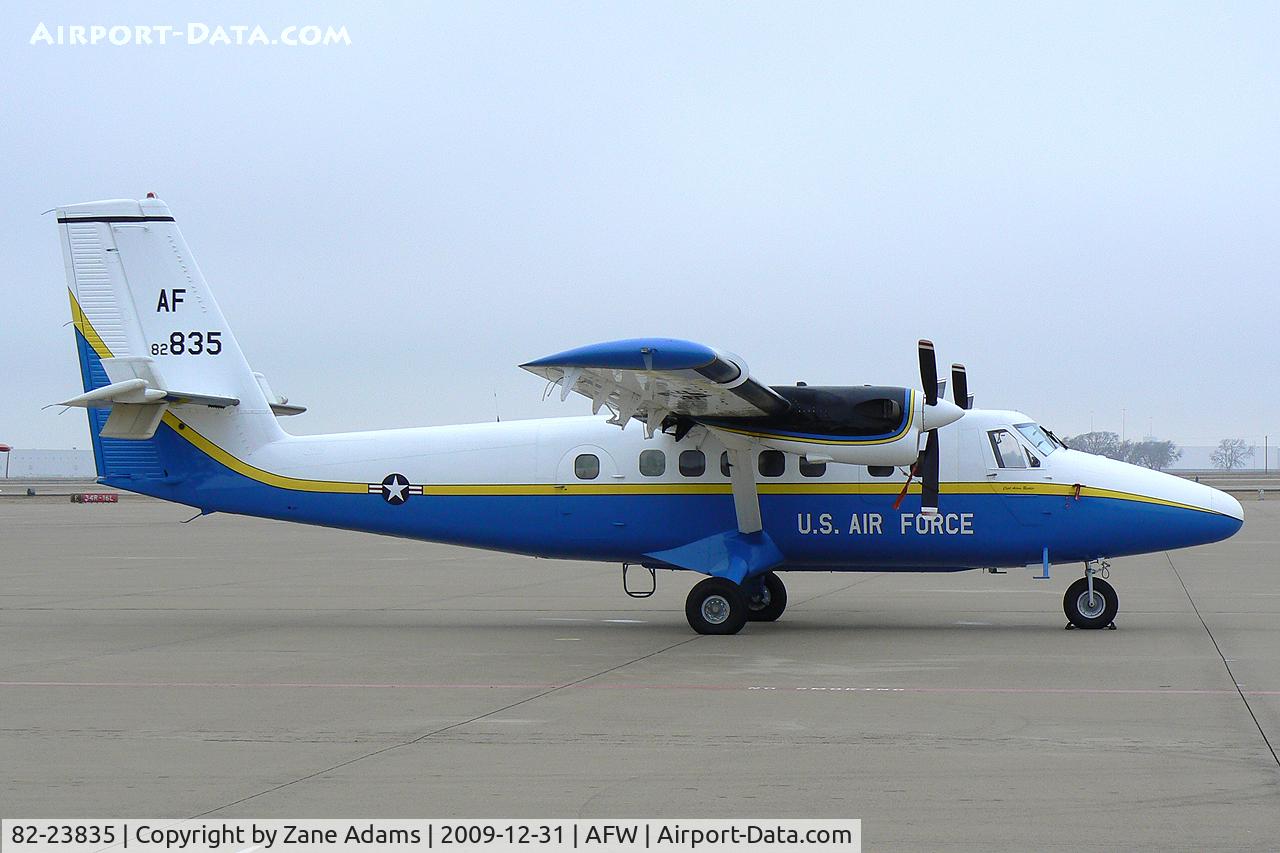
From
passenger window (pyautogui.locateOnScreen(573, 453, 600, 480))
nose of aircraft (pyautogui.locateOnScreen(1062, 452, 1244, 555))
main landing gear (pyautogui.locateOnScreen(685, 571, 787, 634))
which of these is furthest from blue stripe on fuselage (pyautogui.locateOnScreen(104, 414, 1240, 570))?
main landing gear (pyautogui.locateOnScreen(685, 571, 787, 634))

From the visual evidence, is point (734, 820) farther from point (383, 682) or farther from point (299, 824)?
point (383, 682)

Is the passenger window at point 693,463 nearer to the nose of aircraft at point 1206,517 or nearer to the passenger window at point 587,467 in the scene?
the passenger window at point 587,467

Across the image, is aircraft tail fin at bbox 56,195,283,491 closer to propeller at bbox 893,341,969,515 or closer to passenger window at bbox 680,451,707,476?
passenger window at bbox 680,451,707,476

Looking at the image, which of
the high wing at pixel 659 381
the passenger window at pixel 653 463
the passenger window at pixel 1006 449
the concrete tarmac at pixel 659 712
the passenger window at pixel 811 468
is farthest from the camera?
the passenger window at pixel 653 463

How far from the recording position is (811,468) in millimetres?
16141

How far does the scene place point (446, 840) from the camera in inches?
251

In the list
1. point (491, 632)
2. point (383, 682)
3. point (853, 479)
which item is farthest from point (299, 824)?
point (853, 479)

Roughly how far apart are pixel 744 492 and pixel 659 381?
2.57 metres

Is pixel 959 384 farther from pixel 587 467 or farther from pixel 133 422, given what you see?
pixel 133 422

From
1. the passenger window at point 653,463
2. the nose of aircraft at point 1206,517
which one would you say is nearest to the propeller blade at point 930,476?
the nose of aircraft at point 1206,517

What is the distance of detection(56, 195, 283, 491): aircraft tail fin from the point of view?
1702 centimetres

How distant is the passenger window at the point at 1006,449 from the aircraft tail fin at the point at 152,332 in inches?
371

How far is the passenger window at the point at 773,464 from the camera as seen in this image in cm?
1616

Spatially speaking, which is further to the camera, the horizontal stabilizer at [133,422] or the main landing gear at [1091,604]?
the horizontal stabilizer at [133,422]
